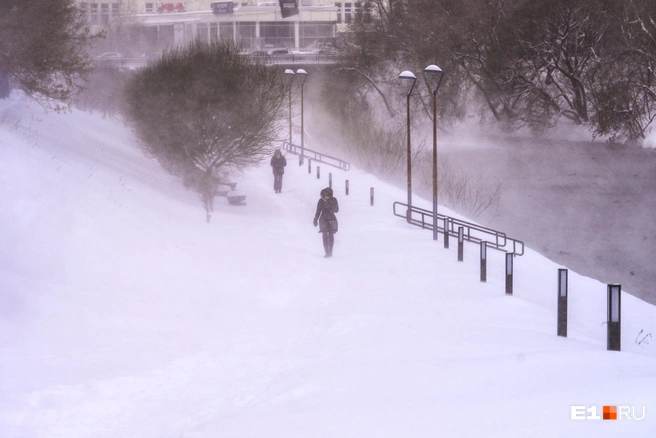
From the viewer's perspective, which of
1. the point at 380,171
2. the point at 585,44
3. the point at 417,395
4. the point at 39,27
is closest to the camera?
the point at 417,395

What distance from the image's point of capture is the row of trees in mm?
40688

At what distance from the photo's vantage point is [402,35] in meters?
53.6

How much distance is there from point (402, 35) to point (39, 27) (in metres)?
34.2

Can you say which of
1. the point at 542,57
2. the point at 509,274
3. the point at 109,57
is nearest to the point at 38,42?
the point at 509,274

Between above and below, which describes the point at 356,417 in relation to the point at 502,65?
below

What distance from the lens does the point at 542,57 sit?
4566 centimetres

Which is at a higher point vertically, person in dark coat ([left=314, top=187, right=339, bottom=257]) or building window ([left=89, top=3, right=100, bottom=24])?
building window ([left=89, top=3, right=100, bottom=24])

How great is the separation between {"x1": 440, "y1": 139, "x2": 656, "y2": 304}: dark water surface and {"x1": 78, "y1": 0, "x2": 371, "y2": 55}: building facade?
3722 centimetres

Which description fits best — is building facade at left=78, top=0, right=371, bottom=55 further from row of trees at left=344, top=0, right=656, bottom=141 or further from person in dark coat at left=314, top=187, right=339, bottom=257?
Result: person in dark coat at left=314, top=187, right=339, bottom=257

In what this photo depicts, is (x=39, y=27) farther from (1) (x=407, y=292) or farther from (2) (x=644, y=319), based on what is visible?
(2) (x=644, y=319)

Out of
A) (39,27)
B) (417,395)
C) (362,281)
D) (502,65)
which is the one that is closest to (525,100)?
(502,65)

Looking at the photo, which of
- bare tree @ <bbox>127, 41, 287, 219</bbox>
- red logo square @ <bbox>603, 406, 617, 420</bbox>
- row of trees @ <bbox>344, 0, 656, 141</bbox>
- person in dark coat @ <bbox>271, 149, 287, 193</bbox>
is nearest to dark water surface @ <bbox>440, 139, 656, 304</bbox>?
row of trees @ <bbox>344, 0, 656, 141</bbox>

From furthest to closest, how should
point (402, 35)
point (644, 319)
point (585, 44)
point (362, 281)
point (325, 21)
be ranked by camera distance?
point (325, 21) → point (402, 35) → point (585, 44) → point (644, 319) → point (362, 281)

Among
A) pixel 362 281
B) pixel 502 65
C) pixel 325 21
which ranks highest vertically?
pixel 325 21
